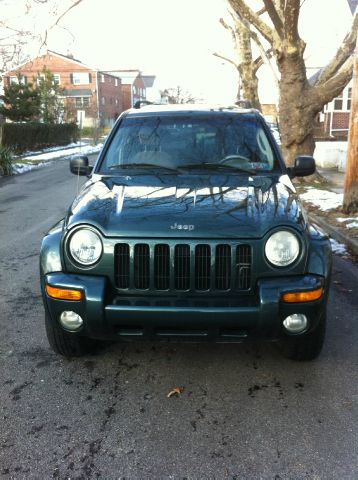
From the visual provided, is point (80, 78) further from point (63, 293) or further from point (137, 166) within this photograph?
point (63, 293)

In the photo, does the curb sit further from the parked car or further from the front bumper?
the front bumper

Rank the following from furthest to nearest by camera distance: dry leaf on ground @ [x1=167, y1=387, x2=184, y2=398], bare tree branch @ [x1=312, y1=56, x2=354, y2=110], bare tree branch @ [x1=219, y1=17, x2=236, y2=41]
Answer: bare tree branch @ [x1=219, y1=17, x2=236, y2=41] < bare tree branch @ [x1=312, y1=56, x2=354, y2=110] < dry leaf on ground @ [x1=167, y1=387, x2=184, y2=398]

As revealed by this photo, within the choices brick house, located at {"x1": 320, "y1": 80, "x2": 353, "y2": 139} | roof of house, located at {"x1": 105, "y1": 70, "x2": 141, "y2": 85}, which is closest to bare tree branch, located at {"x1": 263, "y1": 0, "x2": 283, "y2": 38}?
brick house, located at {"x1": 320, "y1": 80, "x2": 353, "y2": 139}

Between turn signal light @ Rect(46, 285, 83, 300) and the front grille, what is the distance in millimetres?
328

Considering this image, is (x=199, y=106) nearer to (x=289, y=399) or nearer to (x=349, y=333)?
(x=349, y=333)

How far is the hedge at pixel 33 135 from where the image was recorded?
24.2 metres

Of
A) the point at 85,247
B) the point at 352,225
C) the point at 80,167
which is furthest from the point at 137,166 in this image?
the point at 352,225

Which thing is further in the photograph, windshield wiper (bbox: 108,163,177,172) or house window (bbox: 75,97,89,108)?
house window (bbox: 75,97,89,108)

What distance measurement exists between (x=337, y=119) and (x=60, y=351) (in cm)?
3030

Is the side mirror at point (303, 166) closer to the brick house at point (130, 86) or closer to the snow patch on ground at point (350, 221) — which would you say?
the snow patch on ground at point (350, 221)

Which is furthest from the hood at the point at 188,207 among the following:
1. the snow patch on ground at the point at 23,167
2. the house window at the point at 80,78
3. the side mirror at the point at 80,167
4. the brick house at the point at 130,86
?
the brick house at the point at 130,86

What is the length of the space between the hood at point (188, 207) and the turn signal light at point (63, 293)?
41 centimetres

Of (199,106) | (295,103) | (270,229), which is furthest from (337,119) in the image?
(270,229)

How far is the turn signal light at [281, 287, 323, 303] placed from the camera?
2857mm
